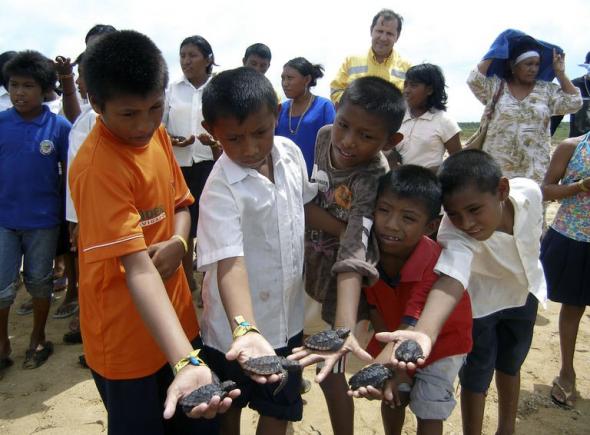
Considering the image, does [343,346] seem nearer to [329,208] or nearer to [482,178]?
[329,208]

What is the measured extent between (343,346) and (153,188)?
36.1 inches

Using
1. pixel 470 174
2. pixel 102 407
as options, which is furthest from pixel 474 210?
pixel 102 407

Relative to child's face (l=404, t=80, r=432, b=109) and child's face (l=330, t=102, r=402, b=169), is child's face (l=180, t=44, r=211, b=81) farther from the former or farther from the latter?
child's face (l=330, t=102, r=402, b=169)

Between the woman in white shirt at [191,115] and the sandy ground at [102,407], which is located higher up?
the woman in white shirt at [191,115]

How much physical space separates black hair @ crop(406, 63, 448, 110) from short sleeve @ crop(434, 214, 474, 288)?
2.47 m

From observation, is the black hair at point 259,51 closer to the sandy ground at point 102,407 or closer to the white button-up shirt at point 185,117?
the white button-up shirt at point 185,117

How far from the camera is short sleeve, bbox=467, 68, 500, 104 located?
4.34m

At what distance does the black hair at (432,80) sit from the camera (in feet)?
13.8

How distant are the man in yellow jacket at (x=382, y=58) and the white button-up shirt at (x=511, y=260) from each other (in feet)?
10.0

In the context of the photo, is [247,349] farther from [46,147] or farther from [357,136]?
[46,147]

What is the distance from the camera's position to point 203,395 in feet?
4.40

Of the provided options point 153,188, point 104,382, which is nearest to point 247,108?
point 153,188

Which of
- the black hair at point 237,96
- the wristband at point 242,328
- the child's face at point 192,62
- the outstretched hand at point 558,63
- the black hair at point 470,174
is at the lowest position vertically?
the wristband at point 242,328

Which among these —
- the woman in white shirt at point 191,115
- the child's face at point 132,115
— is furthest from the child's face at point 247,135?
the woman in white shirt at point 191,115
